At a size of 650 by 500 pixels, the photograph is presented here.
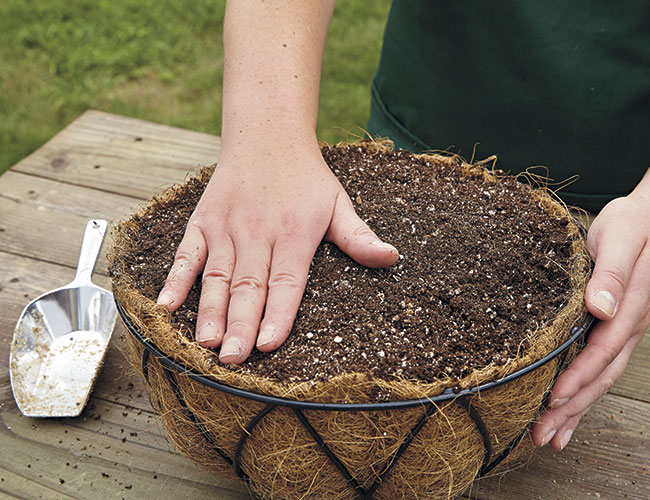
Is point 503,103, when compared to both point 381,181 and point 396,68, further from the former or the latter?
point 381,181

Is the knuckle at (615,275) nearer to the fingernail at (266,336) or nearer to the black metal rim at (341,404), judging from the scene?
the black metal rim at (341,404)

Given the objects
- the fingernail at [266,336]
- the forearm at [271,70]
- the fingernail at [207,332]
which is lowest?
the fingernail at [207,332]

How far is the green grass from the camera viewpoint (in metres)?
2.25

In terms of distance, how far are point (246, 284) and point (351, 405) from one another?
0.21 meters

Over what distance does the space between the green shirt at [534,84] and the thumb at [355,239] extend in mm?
478

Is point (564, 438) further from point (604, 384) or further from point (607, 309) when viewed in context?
point (607, 309)

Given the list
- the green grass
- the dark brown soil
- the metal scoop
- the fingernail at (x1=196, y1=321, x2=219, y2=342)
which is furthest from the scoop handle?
the green grass

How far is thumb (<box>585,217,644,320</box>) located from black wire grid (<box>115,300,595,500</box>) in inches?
0.8

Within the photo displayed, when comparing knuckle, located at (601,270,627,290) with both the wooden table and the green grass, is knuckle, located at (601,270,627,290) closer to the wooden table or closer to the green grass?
the wooden table

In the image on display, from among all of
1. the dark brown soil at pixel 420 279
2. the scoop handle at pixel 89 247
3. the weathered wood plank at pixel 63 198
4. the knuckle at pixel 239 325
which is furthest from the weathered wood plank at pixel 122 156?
the knuckle at pixel 239 325

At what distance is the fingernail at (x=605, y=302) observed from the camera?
63 centimetres

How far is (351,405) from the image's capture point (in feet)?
1.73

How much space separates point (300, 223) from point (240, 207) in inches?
3.0

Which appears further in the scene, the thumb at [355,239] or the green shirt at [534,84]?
the green shirt at [534,84]
